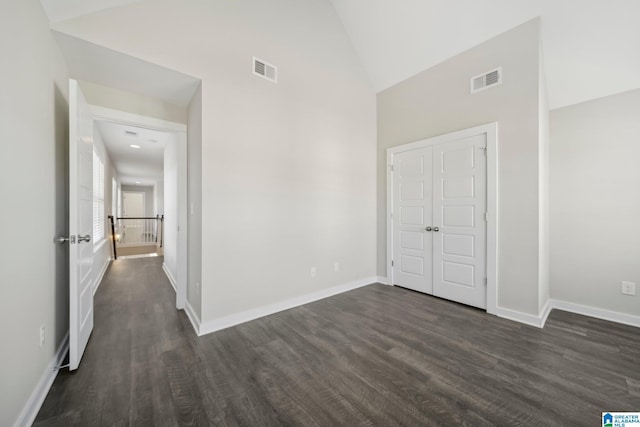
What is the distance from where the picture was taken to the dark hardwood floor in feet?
4.85

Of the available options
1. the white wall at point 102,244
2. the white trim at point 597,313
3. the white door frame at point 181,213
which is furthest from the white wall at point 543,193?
the white wall at point 102,244

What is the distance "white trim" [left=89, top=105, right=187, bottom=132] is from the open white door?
24cm

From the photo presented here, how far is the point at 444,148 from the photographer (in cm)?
334

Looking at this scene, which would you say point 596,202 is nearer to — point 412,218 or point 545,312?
point 545,312

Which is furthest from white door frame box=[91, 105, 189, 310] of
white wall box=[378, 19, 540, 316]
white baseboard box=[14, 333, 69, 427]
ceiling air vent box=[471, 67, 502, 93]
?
ceiling air vent box=[471, 67, 502, 93]

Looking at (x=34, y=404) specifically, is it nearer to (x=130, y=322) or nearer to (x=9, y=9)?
(x=130, y=322)

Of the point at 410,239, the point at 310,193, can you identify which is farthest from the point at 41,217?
the point at 410,239

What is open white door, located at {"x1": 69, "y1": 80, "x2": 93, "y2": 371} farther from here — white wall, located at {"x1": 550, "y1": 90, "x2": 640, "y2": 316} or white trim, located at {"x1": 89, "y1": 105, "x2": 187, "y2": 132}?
white wall, located at {"x1": 550, "y1": 90, "x2": 640, "y2": 316}

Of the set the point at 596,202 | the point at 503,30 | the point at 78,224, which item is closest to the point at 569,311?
the point at 596,202

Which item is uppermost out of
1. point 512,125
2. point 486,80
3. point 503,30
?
point 503,30

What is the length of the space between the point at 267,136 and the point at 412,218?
2.44 meters

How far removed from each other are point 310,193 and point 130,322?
2.55 metres

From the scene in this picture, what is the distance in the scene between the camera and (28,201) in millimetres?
1474

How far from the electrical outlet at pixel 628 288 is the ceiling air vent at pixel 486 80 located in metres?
2.69
